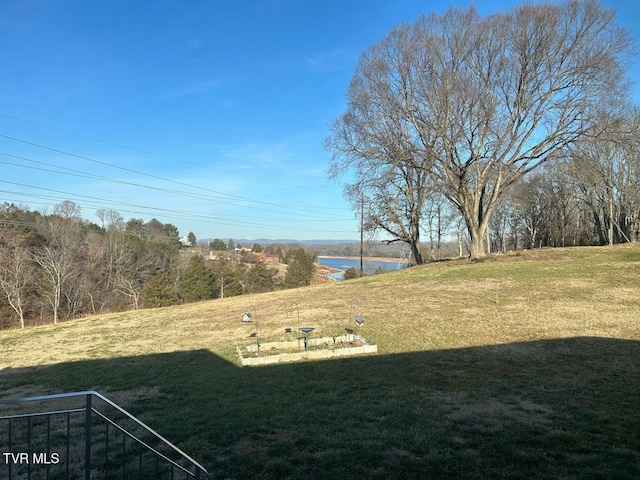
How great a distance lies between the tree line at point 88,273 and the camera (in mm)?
32438

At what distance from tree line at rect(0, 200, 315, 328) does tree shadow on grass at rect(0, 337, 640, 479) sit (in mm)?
29213

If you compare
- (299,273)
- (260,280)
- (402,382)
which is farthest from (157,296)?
(402,382)

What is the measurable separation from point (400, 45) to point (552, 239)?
105 feet

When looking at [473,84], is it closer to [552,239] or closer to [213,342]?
[213,342]

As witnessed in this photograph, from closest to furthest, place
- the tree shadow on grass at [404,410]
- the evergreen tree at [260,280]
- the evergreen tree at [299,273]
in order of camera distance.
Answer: the tree shadow on grass at [404,410] → the evergreen tree at [299,273] → the evergreen tree at [260,280]

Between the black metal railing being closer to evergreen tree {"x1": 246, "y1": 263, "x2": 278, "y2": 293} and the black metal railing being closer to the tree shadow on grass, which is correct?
the tree shadow on grass

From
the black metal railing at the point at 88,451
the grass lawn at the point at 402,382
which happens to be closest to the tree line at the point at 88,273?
the grass lawn at the point at 402,382

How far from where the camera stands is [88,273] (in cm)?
3975

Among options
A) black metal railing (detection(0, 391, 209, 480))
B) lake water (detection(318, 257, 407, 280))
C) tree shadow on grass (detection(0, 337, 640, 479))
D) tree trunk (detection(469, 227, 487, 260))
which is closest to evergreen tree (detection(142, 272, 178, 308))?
lake water (detection(318, 257, 407, 280))

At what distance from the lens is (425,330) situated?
10008mm

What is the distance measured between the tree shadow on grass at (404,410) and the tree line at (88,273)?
29213mm

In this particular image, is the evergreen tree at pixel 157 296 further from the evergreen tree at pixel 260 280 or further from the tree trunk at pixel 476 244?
the tree trunk at pixel 476 244

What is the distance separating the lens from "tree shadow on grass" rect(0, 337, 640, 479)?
12.1 feet

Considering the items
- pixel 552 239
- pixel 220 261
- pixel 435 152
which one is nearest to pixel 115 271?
pixel 220 261
